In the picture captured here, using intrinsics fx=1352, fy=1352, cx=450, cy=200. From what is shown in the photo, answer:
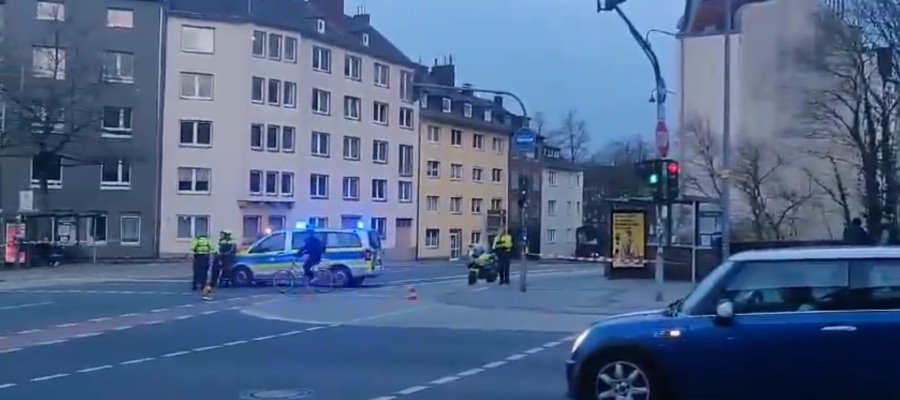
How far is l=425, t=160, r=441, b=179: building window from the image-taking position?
9181 centimetres

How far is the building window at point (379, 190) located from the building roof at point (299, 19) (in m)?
7.84

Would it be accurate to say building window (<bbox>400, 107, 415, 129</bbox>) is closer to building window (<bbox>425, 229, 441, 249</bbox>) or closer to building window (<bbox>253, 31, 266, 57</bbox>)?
building window (<bbox>425, 229, 441, 249</bbox>)

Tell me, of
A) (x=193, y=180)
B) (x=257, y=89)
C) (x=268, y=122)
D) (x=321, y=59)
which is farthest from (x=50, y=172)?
(x=321, y=59)

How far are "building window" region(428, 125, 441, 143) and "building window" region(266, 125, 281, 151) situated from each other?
18925 millimetres

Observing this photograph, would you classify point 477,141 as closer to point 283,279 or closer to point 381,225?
point 381,225

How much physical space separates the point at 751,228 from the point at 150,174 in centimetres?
3176

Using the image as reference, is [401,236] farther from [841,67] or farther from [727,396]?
[727,396]

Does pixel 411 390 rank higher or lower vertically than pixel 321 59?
lower

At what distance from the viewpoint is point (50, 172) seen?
68.2 metres

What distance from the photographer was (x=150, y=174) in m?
70.8

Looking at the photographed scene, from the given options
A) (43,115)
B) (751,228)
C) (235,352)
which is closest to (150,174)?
(43,115)

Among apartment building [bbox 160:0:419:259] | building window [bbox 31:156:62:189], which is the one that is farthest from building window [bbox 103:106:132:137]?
building window [bbox 31:156:62:189]

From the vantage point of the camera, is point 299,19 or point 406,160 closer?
point 299,19

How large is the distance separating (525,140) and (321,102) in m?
45.1
